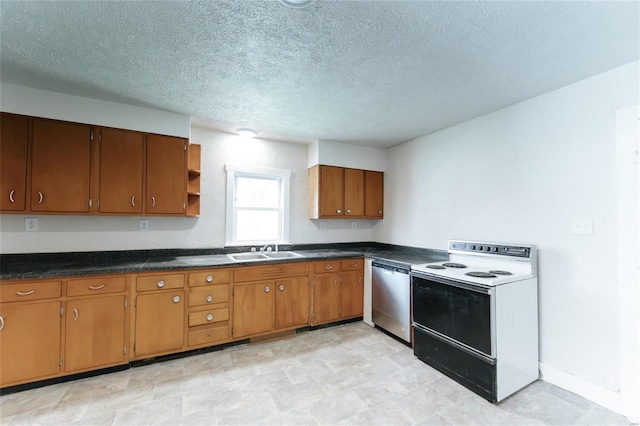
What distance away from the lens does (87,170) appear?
8.19 feet

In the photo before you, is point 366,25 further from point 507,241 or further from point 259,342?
point 259,342

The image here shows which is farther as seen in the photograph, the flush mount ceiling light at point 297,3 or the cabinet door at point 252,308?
the cabinet door at point 252,308

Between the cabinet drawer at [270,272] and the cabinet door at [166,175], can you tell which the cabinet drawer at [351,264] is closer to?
the cabinet drawer at [270,272]

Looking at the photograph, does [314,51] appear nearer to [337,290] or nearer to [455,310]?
[455,310]

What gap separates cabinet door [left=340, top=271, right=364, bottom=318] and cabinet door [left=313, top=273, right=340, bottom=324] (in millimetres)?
83

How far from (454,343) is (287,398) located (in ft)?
4.78

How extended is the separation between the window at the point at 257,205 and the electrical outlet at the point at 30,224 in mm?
1752

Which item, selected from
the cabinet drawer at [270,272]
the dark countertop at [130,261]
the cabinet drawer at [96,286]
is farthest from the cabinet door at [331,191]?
the cabinet drawer at [96,286]

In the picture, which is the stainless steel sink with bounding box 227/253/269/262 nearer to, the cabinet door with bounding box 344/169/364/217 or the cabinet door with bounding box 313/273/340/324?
the cabinet door with bounding box 313/273/340/324

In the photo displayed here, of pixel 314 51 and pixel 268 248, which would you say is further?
pixel 268 248

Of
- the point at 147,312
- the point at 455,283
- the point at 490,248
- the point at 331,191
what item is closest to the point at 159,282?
the point at 147,312

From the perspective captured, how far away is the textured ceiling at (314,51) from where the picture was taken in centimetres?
147

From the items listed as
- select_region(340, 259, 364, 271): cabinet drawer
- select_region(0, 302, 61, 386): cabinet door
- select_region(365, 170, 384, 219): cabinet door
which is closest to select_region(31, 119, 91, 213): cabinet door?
select_region(0, 302, 61, 386): cabinet door

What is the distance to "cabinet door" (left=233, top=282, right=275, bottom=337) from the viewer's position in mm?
2865
